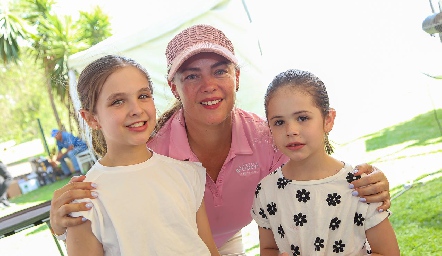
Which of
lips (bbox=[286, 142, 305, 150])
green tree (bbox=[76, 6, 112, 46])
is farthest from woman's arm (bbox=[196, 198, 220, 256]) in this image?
green tree (bbox=[76, 6, 112, 46])

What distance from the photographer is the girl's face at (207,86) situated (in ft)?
5.31

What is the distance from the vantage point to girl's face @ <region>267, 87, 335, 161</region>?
137 cm

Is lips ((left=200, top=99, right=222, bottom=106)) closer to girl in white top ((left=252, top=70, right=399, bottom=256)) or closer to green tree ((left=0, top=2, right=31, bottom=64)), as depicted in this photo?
girl in white top ((left=252, top=70, right=399, bottom=256))

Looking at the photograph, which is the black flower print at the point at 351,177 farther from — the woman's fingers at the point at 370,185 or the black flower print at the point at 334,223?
the black flower print at the point at 334,223

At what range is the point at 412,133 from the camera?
6.39 m

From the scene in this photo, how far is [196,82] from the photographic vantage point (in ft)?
5.39

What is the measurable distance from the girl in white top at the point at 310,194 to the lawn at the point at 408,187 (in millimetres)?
1908

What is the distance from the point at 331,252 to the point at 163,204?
1.72 feet

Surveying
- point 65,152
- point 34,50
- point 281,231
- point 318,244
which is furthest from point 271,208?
point 34,50

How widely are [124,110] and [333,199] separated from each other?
0.68 meters

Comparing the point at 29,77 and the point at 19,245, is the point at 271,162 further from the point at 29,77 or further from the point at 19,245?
the point at 29,77

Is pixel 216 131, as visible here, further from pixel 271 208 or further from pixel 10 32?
pixel 10 32

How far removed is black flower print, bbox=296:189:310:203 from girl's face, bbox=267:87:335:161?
0.10m

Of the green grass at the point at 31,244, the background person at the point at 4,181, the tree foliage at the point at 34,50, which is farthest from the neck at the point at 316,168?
the tree foliage at the point at 34,50
